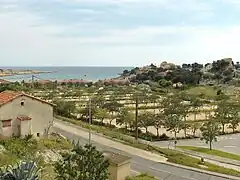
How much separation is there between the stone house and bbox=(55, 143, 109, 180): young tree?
50.7ft

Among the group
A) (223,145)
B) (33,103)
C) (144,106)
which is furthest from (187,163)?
(144,106)

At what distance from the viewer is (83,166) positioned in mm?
13188

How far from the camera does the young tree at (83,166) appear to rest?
13023mm

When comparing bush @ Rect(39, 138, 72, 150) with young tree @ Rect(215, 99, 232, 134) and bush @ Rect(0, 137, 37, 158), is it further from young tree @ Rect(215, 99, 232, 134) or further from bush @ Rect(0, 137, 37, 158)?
young tree @ Rect(215, 99, 232, 134)

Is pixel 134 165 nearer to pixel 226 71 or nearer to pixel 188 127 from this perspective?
pixel 188 127

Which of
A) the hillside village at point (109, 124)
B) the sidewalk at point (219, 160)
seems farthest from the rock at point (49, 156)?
the sidewalk at point (219, 160)

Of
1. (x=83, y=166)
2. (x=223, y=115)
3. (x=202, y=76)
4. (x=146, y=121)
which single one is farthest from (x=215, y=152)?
(x=202, y=76)

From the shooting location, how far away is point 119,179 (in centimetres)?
2386

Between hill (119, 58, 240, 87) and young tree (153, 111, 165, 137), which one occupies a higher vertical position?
hill (119, 58, 240, 87)

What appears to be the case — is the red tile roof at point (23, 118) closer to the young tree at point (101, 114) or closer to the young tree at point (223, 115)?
the young tree at point (101, 114)

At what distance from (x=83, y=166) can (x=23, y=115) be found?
16891 millimetres

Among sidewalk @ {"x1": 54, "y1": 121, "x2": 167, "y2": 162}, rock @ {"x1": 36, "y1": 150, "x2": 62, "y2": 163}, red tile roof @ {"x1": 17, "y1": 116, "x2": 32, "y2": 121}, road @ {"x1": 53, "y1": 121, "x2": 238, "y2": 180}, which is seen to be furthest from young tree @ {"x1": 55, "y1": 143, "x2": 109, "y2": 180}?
sidewalk @ {"x1": 54, "y1": 121, "x2": 167, "y2": 162}

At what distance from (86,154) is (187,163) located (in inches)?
757

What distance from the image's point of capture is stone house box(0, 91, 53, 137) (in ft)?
92.5
